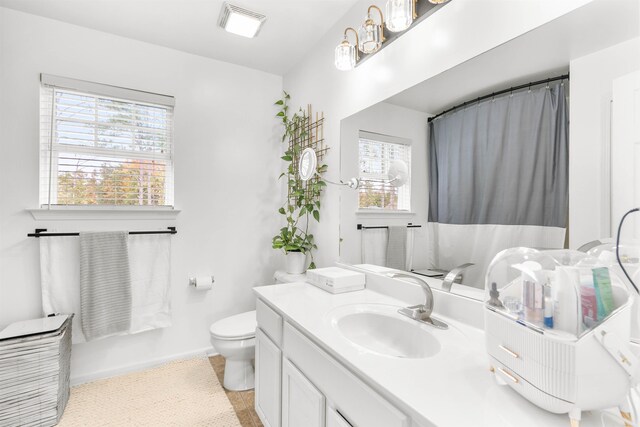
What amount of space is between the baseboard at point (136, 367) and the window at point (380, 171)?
1884 millimetres

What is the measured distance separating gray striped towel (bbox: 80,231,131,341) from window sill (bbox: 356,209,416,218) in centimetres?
174

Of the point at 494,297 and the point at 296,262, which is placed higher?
the point at 494,297

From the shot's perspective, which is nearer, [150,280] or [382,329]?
[382,329]

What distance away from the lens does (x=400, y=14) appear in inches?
52.7

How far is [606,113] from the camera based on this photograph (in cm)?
85

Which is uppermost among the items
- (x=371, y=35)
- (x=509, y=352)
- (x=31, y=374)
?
(x=371, y=35)

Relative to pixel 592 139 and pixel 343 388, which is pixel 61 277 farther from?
pixel 592 139

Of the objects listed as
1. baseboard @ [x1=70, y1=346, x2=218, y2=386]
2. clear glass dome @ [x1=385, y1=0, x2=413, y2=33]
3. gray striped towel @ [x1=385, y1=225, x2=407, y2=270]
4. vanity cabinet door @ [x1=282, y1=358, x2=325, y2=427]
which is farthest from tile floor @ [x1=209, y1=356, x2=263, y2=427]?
clear glass dome @ [x1=385, y1=0, x2=413, y2=33]

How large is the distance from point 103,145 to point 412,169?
2226 millimetres

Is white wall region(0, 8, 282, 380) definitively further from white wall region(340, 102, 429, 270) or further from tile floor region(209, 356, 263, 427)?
white wall region(340, 102, 429, 270)

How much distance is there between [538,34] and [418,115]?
525 mm

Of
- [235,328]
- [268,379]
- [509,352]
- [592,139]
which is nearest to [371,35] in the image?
[592,139]

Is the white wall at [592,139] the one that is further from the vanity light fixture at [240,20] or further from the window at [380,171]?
the vanity light fixture at [240,20]

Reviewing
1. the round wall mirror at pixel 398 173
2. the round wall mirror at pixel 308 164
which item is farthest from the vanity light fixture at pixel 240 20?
the round wall mirror at pixel 398 173
